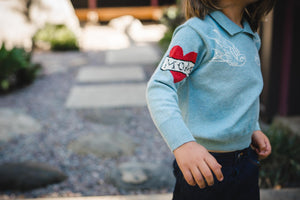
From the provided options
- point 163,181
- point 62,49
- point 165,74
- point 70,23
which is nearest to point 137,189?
point 163,181

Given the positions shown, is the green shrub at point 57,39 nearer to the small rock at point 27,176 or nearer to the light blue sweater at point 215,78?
the small rock at point 27,176

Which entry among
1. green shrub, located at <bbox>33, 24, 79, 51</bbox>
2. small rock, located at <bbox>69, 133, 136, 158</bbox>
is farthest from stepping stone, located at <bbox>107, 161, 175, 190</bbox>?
green shrub, located at <bbox>33, 24, 79, 51</bbox>

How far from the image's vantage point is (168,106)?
40.5 inches

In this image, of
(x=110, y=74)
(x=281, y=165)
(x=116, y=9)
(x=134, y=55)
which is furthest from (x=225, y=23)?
(x=116, y=9)

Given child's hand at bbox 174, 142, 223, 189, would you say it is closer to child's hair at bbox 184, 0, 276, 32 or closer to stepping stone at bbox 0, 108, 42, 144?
child's hair at bbox 184, 0, 276, 32

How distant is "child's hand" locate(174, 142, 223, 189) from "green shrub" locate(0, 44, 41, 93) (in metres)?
4.99

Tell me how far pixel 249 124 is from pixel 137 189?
1727 millimetres

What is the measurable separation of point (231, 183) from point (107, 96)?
4.21 meters

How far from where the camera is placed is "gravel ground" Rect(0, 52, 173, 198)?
2.96 meters

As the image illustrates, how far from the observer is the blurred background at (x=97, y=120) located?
2.89m

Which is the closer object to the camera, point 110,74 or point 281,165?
point 281,165

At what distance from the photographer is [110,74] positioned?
6.74 m

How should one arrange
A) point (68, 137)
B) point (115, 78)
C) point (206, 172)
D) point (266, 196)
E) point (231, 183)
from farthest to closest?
1. point (115, 78)
2. point (68, 137)
3. point (266, 196)
4. point (231, 183)
5. point (206, 172)

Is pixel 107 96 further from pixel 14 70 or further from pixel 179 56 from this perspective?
pixel 179 56
